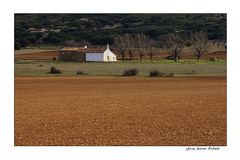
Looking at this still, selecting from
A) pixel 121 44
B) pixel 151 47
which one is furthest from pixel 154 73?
pixel 151 47

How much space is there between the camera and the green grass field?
54.9m

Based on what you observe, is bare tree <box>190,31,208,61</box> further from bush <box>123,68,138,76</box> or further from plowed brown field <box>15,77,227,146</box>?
plowed brown field <box>15,77,227,146</box>

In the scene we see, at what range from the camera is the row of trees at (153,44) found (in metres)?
66.2

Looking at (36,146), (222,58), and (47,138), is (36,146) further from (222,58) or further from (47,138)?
(222,58)

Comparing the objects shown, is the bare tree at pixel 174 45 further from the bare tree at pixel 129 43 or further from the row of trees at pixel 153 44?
the bare tree at pixel 129 43

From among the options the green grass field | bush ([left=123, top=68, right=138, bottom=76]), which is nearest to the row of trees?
the green grass field

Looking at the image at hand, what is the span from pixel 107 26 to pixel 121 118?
151 ft

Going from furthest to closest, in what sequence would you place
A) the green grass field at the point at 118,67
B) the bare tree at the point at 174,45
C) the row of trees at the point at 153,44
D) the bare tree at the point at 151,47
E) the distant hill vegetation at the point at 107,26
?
the bare tree at the point at 151,47, the bare tree at the point at 174,45, the row of trees at the point at 153,44, the distant hill vegetation at the point at 107,26, the green grass field at the point at 118,67

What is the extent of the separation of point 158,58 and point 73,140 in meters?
52.2

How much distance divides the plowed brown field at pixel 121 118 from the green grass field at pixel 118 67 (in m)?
20.8

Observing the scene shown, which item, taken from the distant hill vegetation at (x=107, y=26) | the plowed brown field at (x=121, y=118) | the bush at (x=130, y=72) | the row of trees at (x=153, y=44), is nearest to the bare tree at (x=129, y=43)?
the row of trees at (x=153, y=44)

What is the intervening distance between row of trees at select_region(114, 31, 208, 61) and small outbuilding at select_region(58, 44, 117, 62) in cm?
218
